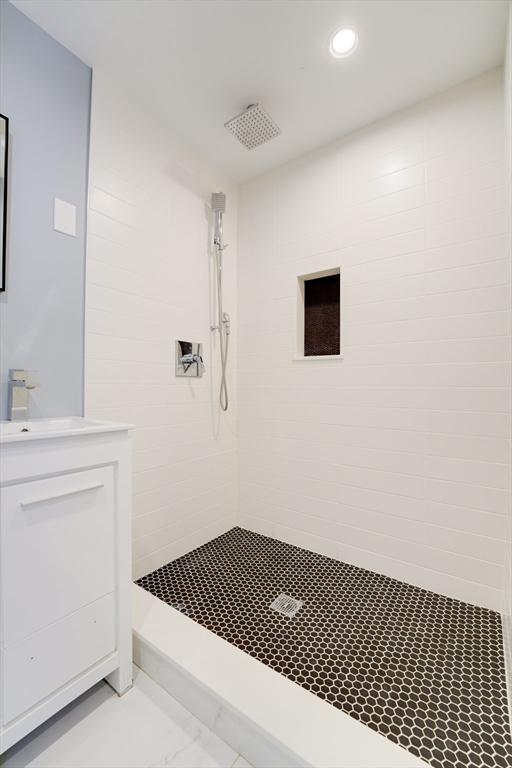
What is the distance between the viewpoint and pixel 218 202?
7.06 ft

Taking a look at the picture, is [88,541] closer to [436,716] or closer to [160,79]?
[436,716]

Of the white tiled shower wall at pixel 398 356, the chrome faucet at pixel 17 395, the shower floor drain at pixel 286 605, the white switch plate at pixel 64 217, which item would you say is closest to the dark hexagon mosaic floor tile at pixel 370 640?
the shower floor drain at pixel 286 605

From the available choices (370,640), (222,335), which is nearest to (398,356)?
(222,335)

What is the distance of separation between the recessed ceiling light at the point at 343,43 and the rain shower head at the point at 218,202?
90 cm

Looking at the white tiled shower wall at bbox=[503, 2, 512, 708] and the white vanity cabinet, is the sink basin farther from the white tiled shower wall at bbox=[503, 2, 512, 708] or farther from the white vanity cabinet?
the white tiled shower wall at bbox=[503, 2, 512, 708]

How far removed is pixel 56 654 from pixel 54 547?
0.31 meters

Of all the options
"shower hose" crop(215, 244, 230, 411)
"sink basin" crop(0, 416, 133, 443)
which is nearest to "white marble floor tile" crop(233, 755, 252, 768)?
"sink basin" crop(0, 416, 133, 443)

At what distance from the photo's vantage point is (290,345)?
86.8 inches

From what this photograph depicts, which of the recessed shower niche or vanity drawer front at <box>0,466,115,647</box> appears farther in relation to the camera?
the recessed shower niche

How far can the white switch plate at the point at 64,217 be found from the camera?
146 cm

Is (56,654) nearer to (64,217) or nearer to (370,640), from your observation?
(370,640)

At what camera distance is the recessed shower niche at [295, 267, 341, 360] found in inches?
83.2

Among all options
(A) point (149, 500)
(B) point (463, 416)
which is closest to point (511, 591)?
(B) point (463, 416)

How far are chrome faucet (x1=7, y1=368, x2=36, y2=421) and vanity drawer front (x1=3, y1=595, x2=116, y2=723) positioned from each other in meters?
0.75
